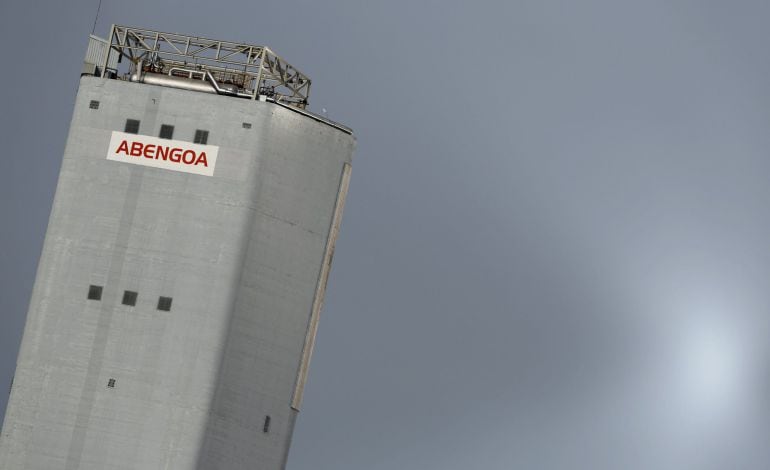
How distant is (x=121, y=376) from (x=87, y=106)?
12314 mm

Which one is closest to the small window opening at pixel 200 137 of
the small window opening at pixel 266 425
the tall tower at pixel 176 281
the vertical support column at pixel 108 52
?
the tall tower at pixel 176 281

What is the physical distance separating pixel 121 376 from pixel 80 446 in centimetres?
346

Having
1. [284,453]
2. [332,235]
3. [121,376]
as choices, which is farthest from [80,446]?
[332,235]

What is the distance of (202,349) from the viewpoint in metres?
89.0

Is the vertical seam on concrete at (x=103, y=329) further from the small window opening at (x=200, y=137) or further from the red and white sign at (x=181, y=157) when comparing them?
the small window opening at (x=200, y=137)

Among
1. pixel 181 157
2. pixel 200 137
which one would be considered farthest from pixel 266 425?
pixel 200 137

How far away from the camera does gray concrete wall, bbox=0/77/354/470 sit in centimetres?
8844

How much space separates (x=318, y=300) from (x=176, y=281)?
6.85 m

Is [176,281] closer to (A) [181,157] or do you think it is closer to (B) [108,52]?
(A) [181,157]

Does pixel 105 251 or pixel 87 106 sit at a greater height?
pixel 87 106

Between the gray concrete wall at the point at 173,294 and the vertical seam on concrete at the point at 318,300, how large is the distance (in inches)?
15.3

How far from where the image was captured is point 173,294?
8944cm

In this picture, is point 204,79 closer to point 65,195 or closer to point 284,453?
point 65,195

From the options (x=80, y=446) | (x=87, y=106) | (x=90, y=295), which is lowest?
(x=80, y=446)
